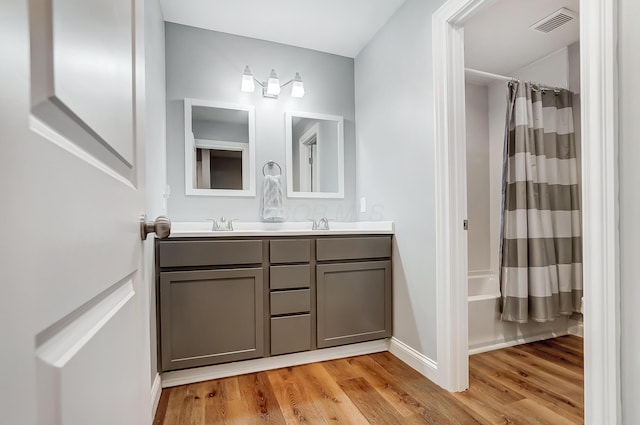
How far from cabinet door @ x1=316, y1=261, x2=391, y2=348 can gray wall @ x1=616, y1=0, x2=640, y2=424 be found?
1.33 metres

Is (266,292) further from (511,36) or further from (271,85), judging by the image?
(511,36)

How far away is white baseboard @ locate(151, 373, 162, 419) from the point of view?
4.91 ft

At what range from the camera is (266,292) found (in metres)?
1.94

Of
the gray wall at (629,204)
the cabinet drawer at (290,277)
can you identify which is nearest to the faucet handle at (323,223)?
the cabinet drawer at (290,277)

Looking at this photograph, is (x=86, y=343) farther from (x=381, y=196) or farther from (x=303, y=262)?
(x=381, y=196)

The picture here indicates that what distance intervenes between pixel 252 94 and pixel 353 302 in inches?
70.9

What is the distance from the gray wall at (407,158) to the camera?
1.89 metres

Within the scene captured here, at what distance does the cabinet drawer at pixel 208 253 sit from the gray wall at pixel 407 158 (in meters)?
0.99

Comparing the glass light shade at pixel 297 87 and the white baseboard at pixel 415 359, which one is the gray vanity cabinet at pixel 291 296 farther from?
the glass light shade at pixel 297 87

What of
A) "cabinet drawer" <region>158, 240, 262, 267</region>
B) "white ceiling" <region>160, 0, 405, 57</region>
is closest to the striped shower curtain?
"white ceiling" <region>160, 0, 405, 57</region>

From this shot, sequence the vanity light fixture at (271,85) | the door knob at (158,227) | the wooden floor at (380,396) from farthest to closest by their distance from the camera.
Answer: the vanity light fixture at (271,85)
the wooden floor at (380,396)
the door knob at (158,227)

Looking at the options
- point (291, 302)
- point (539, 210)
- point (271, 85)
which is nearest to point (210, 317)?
point (291, 302)

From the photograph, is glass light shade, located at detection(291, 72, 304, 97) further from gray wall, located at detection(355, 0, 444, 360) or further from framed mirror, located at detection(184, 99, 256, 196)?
gray wall, located at detection(355, 0, 444, 360)

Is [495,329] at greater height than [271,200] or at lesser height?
lesser
